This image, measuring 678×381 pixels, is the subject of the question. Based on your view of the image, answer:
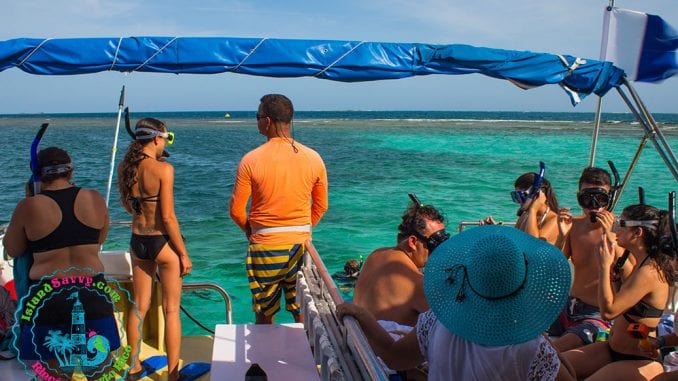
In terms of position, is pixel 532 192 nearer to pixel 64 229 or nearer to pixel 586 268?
pixel 586 268

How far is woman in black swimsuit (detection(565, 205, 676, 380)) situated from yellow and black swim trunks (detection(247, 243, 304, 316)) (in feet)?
5.74

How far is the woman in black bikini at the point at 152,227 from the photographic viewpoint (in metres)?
3.43

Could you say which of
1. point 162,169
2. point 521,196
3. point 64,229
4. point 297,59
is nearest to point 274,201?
point 162,169

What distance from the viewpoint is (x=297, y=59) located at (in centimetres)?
381

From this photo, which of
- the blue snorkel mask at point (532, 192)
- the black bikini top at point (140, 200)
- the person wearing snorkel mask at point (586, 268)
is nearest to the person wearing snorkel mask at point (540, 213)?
the blue snorkel mask at point (532, 192)

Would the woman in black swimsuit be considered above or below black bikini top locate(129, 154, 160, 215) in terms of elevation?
below

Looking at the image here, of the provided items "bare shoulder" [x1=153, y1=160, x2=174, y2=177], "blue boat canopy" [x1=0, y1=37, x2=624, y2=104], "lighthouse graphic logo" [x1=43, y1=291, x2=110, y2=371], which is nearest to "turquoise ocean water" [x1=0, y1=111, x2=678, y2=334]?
"blue boat canopy" [x1=0, y1=37, x2=624, y2=104]

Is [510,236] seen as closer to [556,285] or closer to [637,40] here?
[556,285]

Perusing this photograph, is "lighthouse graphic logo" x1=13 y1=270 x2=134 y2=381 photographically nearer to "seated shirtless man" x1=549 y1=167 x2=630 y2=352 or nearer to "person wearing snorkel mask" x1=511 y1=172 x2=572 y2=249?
"seated shirtless man" x1=549 y1=167 x2=630 y2=352

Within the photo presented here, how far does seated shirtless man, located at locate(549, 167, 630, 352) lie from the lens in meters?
3.66

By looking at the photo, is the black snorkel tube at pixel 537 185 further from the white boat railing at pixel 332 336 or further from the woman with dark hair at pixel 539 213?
the white boat railing at pixel 332 336

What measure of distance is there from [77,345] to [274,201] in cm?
139

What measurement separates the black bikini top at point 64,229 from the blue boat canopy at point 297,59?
106 centimetres

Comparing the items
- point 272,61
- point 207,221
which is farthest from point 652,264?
point 207,221
